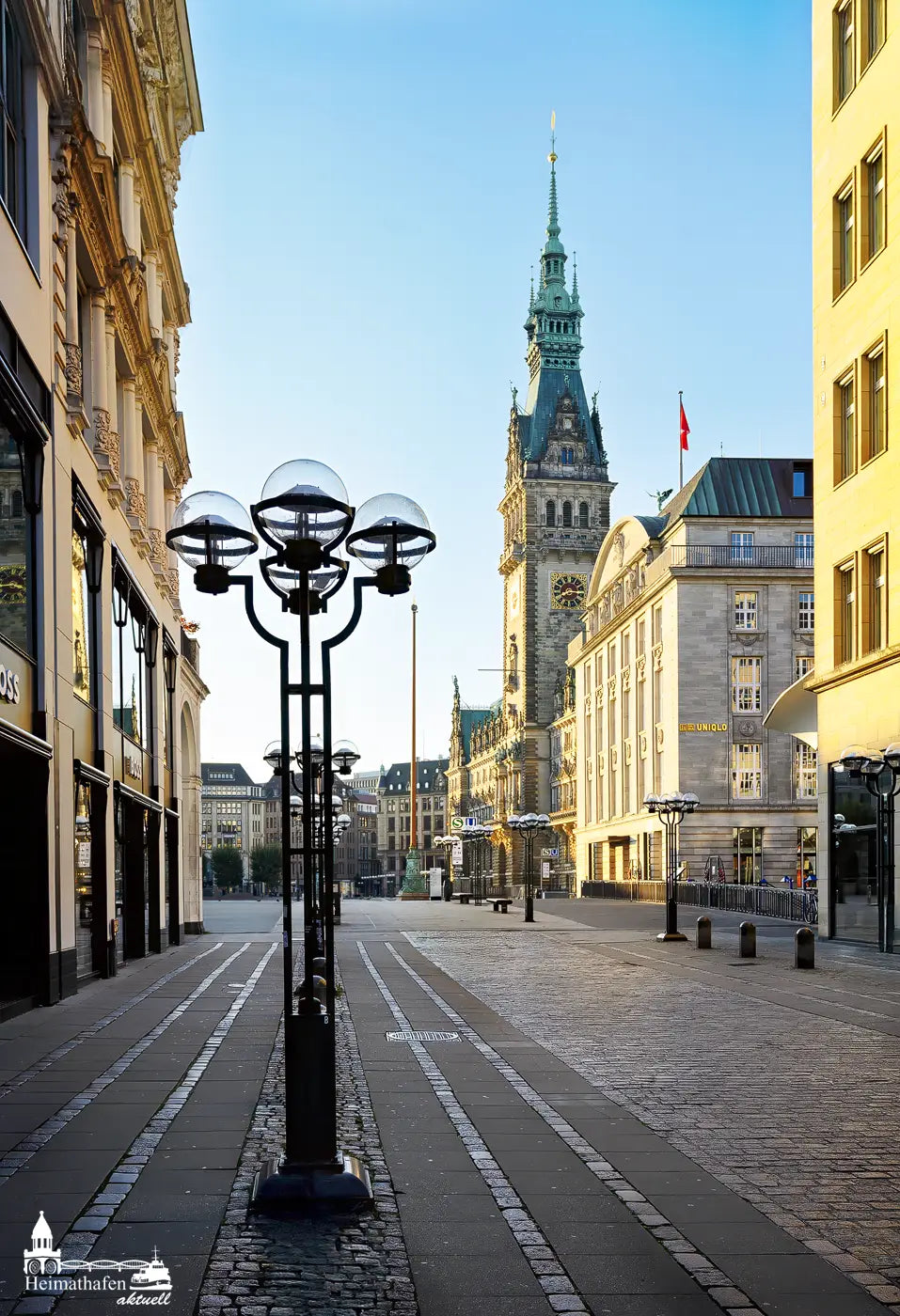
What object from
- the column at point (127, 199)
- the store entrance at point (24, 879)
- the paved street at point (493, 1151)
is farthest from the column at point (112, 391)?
the paved street at point (493, 1151)

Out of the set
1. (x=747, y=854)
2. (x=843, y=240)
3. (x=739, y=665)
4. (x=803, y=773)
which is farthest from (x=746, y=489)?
(x=843, y=240)

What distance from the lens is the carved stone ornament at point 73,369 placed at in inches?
828

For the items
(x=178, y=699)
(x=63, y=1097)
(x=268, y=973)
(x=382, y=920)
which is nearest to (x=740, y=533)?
(x=382, y=920)

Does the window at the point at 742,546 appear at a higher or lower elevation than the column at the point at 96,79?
lower

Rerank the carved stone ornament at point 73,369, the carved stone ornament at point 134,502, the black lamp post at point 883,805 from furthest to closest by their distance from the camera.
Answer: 1. the carved stone ornament at point 134,502
2. the black lamp post at point 883,805
3. the carved stone ornament at point 73,369

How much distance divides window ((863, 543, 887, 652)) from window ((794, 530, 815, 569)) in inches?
1582

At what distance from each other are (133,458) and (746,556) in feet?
148

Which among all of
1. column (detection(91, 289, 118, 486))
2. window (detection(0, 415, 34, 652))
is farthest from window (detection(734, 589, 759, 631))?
window (detection(0, 415, 34, 652))

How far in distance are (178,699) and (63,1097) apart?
2776cm

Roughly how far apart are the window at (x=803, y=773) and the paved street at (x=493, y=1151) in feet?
170

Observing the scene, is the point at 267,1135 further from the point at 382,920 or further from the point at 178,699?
the point at 382,920

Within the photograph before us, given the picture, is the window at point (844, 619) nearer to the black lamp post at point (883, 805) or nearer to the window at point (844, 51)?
the black lamp post at point (883, 805)

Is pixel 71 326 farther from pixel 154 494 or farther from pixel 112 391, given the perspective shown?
pixel 154 494

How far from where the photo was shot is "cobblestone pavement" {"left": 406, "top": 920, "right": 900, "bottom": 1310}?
25.6 feet
